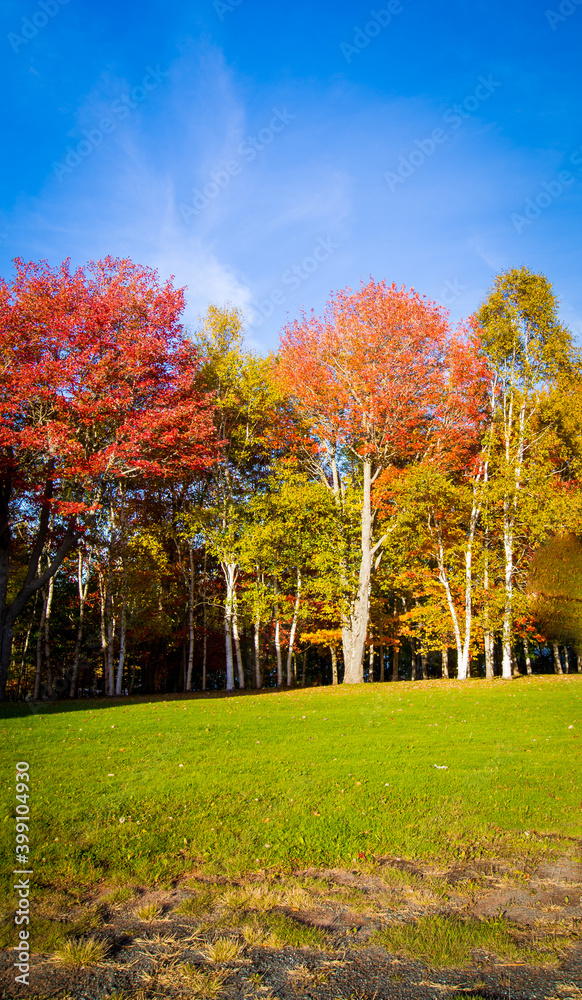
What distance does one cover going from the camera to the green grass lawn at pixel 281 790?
5.14 m

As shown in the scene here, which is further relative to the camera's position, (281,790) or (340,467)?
(340,467)

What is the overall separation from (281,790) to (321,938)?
337 centimetres

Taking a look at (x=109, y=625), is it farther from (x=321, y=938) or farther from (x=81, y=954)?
(x=321, y=938)

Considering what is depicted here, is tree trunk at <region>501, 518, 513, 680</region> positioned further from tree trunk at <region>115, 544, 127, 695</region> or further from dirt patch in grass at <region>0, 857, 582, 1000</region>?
dirt patch in grass at <region>0, 857, 582, 1000</region>

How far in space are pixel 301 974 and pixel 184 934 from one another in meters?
0.95

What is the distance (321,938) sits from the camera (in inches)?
145

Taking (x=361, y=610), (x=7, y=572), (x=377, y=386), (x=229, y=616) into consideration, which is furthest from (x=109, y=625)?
(x=377, y=386)

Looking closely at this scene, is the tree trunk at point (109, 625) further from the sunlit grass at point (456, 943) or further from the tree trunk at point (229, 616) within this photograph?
the sunlit grass at point (456, 943)

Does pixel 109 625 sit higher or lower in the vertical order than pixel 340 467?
lower

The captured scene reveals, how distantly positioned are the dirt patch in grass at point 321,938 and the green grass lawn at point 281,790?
45 centimetres

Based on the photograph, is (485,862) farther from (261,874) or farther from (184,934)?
(184,934)

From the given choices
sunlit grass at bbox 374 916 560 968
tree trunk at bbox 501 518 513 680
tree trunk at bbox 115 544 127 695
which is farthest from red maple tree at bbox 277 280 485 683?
sunlit grass at bbox 374 916 560 968

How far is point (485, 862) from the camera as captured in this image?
5004 millimetres

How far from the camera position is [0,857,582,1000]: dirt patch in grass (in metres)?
3.18
